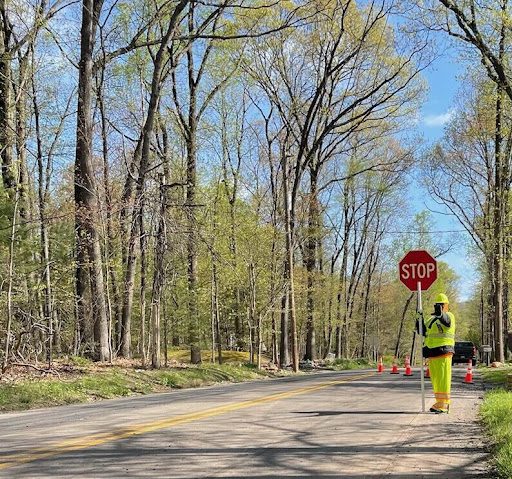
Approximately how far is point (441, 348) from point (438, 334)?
0.23m

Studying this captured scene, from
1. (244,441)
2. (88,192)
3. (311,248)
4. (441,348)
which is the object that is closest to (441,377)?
(441,348)

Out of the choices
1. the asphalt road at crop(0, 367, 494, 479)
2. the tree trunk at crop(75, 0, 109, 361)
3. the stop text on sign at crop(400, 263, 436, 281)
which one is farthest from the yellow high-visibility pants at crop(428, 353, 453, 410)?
the tree trunk at crop(75, 0, 109, 361)

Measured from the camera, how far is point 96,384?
1402 centimetres

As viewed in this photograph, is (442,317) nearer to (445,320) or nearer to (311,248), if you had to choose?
(445,320)

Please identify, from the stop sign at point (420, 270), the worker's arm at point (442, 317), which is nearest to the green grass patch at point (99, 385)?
the stop sign at point (420, 270)

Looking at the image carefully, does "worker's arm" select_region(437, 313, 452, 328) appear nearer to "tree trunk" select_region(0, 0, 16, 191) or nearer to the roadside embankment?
the roadside embankment

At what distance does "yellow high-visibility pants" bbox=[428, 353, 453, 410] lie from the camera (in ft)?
31.4

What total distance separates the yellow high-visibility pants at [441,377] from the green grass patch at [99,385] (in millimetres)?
7360

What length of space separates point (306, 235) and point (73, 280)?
16585 mm

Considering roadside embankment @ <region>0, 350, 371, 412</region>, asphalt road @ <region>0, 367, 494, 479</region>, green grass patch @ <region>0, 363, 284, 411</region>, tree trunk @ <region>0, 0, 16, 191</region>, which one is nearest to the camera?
asphalt road @ <region>0, 367, 494, 479</region>

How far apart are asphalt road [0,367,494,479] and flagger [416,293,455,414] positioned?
1.25 ft

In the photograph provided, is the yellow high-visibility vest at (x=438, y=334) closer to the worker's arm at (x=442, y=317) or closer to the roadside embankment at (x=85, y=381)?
the worker's arm at (x=442, y=317)

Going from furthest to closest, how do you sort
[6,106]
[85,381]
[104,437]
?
[6,106]
[85,381]
[104,437]

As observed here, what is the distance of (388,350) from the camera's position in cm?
8931
